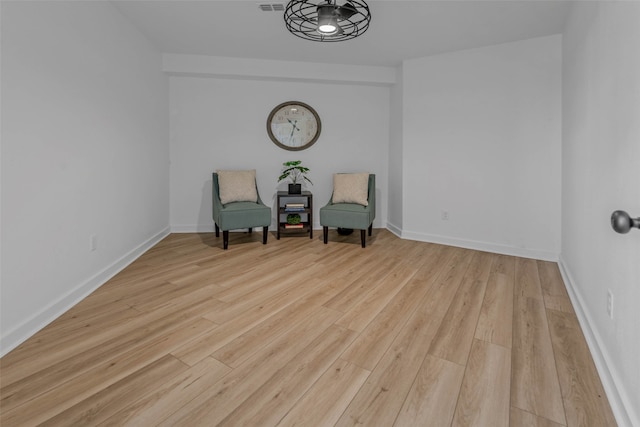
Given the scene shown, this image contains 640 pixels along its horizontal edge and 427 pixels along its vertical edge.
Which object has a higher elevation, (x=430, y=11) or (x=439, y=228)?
(x=430, y=11)

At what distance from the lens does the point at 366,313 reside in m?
2.07

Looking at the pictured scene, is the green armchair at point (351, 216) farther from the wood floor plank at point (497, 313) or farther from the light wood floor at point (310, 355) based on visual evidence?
the wood floor plank at point (497, 313)

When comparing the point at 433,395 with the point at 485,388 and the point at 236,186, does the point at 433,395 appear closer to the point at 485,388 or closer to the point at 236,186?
the point at 485,388

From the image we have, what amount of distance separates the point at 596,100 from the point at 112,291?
11.5ft

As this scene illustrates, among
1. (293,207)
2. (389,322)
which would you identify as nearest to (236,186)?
(293,207)

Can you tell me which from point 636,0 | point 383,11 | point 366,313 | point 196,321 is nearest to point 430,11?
point 383,11

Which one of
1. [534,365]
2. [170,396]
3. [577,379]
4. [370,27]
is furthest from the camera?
[370,27]

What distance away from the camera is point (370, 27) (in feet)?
10.2

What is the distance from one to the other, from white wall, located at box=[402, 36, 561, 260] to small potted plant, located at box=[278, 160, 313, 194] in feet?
4.58

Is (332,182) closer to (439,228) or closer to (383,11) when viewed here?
(439,228)

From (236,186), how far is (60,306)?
2294mm

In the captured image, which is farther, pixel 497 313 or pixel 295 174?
pixel 295 174

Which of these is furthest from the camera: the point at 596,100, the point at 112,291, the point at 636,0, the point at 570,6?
the point at 570,6

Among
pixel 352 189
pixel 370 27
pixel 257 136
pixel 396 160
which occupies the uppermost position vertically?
pixel 370 27
